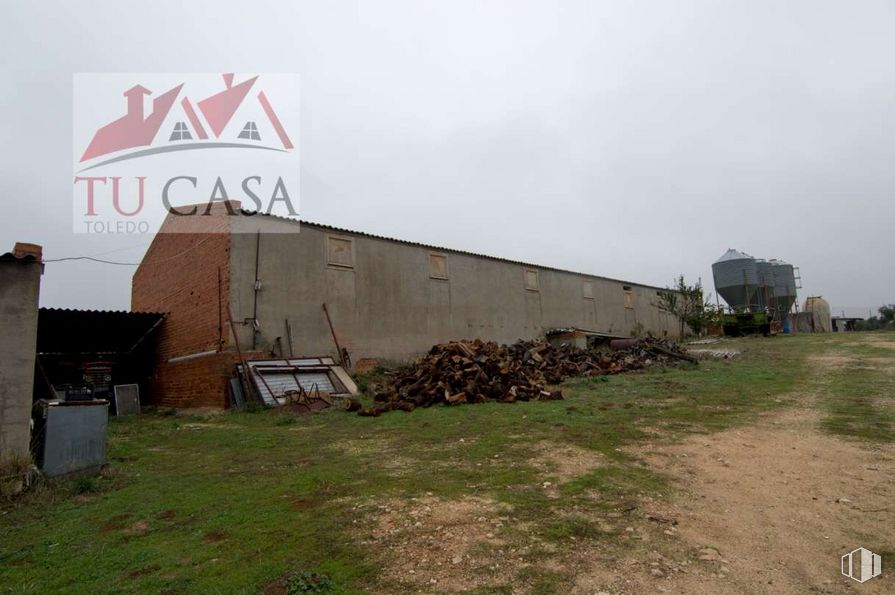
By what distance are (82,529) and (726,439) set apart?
7076 mm

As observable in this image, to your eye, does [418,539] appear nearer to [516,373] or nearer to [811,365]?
[516,373]

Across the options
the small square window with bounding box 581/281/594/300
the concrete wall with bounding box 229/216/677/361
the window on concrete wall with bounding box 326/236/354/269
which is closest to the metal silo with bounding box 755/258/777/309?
the small square window with bounding box 581/281/594/300

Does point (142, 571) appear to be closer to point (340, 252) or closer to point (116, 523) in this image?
point (116, 523)

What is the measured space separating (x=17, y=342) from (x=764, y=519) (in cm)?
741

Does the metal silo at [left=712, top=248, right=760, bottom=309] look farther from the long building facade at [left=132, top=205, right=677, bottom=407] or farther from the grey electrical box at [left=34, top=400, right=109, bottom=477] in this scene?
the grey electrical box at [left=34, top=400, right=109, bottom=477]

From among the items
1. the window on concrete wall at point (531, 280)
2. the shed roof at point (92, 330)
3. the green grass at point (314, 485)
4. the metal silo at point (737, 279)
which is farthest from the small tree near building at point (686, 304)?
the shed roof at point (92, 330)

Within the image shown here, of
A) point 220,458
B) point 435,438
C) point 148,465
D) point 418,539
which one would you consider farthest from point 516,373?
point 418,539

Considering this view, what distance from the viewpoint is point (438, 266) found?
18266 mm

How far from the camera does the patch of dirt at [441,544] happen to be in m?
2.93

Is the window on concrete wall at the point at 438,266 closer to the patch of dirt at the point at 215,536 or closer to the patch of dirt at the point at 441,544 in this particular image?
the patch of dirt at the point at 441,544

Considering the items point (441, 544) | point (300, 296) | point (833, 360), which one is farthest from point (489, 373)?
point (833, 360)

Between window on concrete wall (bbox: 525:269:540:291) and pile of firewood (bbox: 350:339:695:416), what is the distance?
18.5 feet

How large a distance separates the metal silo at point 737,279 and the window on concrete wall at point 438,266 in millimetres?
23210

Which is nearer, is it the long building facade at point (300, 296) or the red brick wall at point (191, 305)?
the red brick wall at point (191, 305)
